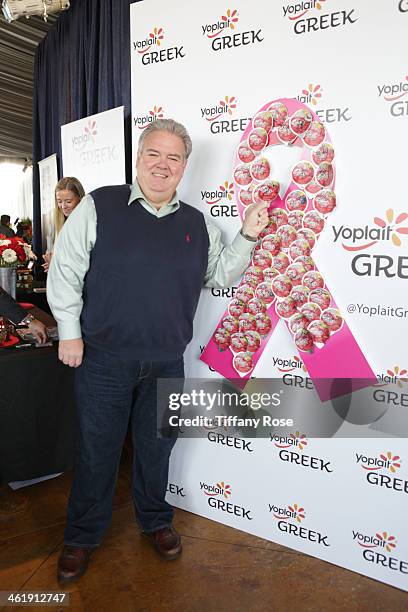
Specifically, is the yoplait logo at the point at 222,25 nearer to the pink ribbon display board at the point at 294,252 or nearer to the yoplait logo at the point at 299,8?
the yoplait logo at the point at 299,8

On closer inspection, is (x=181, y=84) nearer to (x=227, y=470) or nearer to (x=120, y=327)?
(x=120, y=327)

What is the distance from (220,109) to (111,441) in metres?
1.35

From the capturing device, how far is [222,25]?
190 cm

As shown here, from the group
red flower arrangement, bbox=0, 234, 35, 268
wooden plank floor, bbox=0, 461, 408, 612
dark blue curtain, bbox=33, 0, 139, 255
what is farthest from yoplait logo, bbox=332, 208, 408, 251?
red flower arrangement, bbox=0, 234, 35, 268

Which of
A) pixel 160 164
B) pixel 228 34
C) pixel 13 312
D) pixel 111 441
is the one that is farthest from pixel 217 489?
pixel 228 34

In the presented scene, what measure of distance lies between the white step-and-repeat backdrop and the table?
0.53 m

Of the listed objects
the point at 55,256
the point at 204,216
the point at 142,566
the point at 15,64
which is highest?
the point at 15,64

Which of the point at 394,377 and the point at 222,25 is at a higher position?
the point at 222,25

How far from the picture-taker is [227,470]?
2.13 metres

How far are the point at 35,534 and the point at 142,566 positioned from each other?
51cm

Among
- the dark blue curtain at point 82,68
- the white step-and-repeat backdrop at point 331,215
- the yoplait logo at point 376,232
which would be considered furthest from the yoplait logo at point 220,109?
the dark blue curtain at point 82,68

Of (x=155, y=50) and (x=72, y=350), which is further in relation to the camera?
(x=155, y=50)

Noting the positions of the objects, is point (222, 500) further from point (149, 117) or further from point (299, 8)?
point (299, 8)

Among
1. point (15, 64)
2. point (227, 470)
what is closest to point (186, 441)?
point (227, 470)
